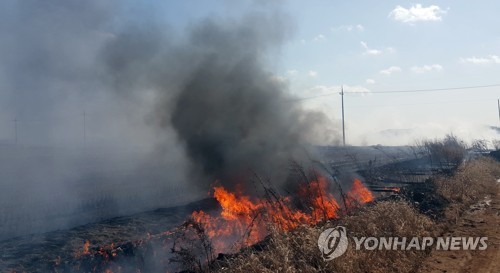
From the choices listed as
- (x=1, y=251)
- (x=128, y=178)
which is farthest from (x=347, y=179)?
(x=128, y=178)

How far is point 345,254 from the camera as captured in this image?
5926 mm

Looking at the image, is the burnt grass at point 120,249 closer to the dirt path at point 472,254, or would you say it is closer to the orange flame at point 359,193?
the dirt path at point 472,254

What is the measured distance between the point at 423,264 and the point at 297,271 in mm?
2471

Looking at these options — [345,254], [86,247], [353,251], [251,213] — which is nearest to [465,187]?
[251,213]

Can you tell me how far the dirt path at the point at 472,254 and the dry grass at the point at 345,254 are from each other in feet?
1.03

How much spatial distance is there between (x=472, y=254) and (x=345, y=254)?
2.90 meters

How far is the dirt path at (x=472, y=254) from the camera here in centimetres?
630

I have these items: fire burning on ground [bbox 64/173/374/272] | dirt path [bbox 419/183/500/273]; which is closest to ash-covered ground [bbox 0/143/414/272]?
fire burning on ground [bbox 64/173/374/272]

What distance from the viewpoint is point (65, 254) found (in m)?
9.09

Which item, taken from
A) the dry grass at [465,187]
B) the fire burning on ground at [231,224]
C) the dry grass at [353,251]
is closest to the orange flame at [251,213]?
the fire burning on ground at [231,224]

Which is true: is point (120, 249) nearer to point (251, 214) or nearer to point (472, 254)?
point (251, 214)

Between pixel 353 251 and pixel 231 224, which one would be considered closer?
pixel 353 251

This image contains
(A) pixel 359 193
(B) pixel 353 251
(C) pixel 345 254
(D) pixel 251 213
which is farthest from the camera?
(A) pixel 359 193

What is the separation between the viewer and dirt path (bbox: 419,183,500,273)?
20.7ft
